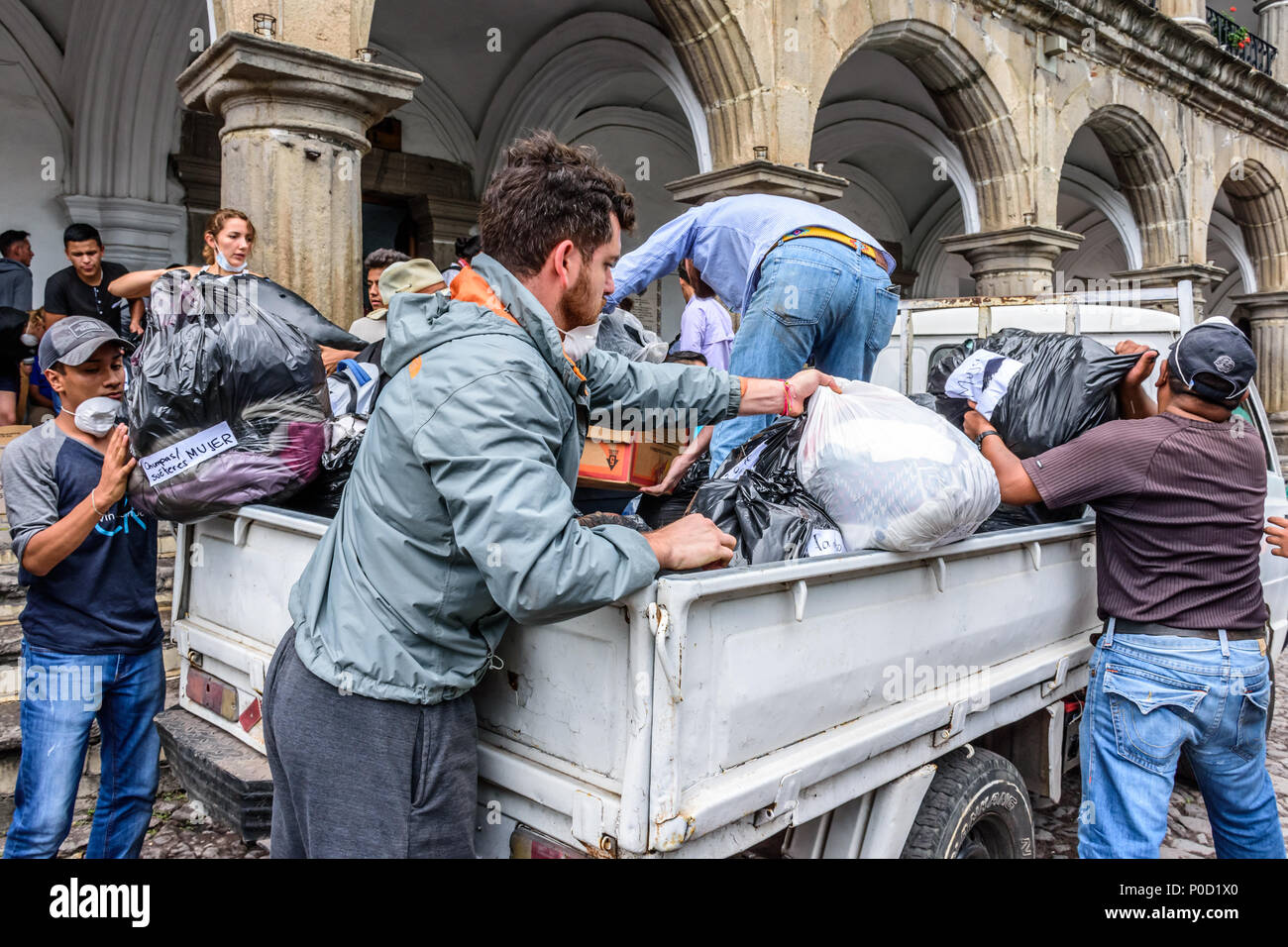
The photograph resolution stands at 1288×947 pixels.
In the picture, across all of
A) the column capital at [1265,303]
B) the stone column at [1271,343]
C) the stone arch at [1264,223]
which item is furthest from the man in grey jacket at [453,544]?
the column capital at [1265,303]

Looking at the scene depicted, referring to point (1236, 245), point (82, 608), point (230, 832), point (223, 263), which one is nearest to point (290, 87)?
point (223, 263)

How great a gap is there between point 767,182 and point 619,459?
4.84 m

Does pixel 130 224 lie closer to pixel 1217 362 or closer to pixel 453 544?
pixel 453 544

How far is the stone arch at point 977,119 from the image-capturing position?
9.13 m

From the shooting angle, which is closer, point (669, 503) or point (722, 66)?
point (669, 503)

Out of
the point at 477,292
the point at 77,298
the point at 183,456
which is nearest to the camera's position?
the point at 477,292

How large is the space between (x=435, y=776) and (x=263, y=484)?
1.33 metres

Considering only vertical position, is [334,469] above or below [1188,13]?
below

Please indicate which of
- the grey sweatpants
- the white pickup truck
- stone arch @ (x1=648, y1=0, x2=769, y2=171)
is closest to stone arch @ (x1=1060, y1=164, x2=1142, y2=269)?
stone arch @ (x1=648, y1=0, x2=769, y2=171)

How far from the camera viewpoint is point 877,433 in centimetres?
219

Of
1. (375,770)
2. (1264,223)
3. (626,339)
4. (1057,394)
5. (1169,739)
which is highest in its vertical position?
(1264,223)

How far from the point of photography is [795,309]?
3.19m

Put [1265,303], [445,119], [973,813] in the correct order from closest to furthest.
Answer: [973,813] < [445,119] < [1265,303]

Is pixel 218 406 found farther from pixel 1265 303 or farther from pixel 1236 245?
pixel 1236 245
